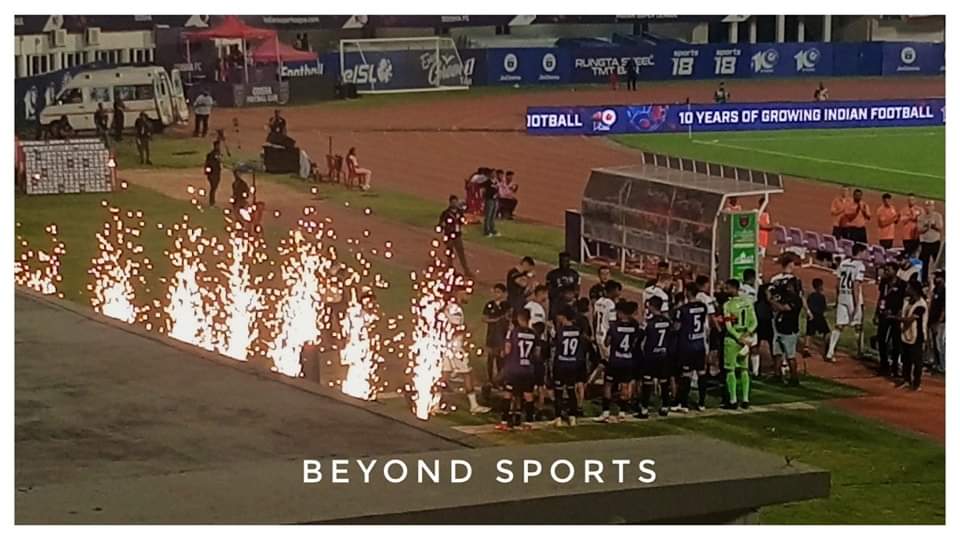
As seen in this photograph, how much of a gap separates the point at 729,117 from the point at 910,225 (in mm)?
643

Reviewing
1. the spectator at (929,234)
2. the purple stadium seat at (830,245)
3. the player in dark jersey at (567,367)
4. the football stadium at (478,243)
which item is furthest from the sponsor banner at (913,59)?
the player in dark jersey at (567,367)

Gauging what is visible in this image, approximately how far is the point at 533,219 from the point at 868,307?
42.3 inches

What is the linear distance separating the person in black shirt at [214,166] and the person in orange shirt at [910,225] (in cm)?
205

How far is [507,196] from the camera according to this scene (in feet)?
16.6

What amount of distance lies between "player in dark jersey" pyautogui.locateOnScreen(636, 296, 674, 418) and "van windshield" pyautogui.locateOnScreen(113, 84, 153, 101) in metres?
1.59

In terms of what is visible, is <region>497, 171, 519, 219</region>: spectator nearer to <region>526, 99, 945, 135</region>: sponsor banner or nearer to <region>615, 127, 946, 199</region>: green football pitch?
<region>526, 99, 945, 135</region>: sponsor banner

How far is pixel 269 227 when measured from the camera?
198 inches

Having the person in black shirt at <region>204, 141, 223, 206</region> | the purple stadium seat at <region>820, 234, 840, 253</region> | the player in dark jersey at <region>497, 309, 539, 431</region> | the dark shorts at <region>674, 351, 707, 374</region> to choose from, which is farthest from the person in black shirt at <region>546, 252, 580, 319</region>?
the person in black shirt at <region>204, 141, 223, 206</region>

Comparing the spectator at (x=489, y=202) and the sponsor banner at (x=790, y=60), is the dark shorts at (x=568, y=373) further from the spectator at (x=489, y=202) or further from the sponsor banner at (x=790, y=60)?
the sponsor banner at (x=790, y=60)

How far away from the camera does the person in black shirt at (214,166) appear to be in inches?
195

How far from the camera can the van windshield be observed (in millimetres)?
4902

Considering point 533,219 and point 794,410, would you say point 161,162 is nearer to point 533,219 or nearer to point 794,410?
point 533,219

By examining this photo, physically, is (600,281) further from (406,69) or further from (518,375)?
(406,69)

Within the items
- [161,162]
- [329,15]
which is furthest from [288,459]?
[329,15]
